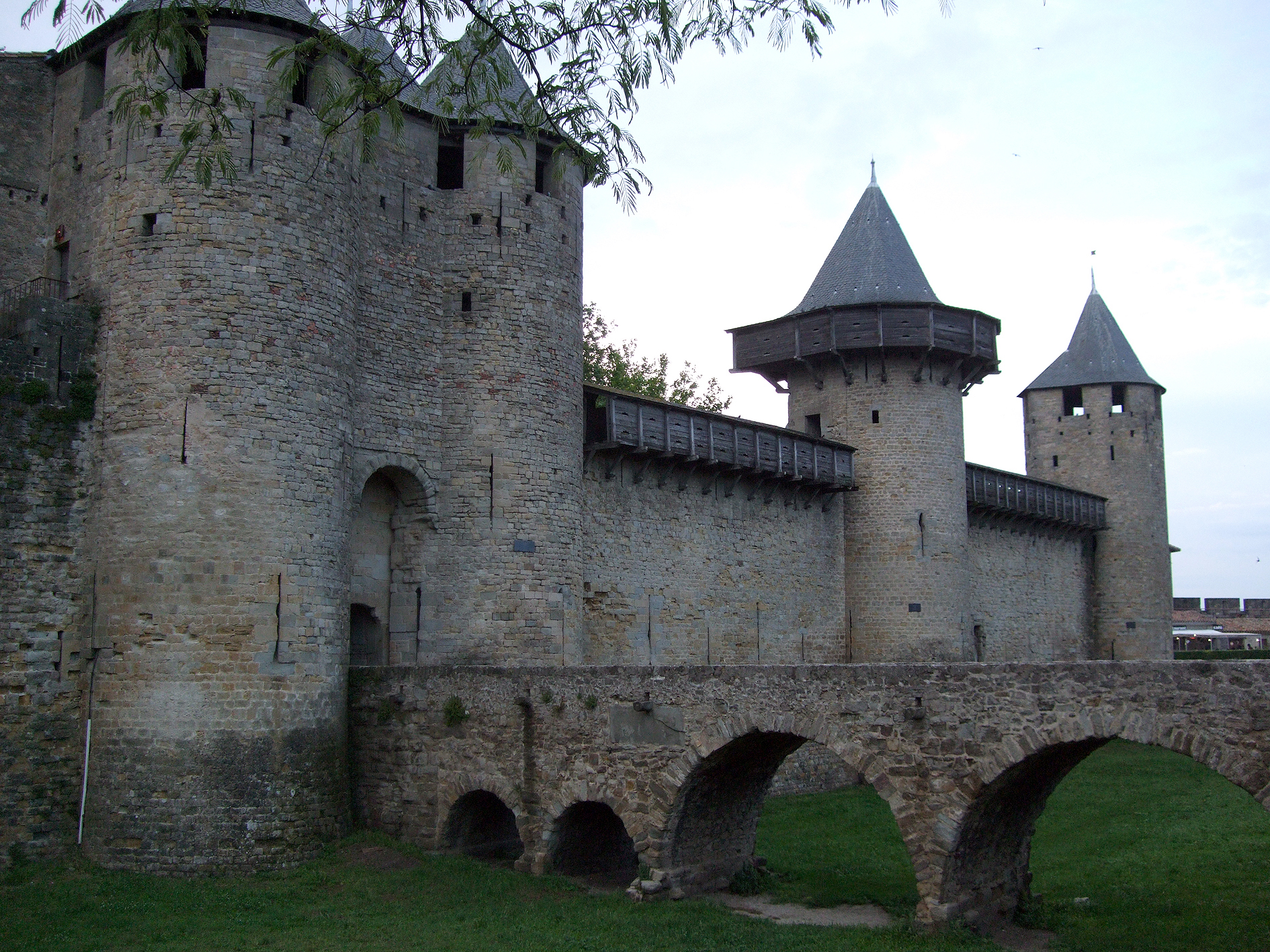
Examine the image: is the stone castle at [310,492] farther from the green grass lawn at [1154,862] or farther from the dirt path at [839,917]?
the green grass lawn at [1154,862]

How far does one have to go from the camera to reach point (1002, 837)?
12.5 meters

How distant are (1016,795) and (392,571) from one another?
10.0 m

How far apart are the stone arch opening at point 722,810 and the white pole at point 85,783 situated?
7076 mm

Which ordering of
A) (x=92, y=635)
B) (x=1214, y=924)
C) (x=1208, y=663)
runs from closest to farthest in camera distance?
(x=1208, y=663) → (x=1214, y=924) → (x=92, y=635)

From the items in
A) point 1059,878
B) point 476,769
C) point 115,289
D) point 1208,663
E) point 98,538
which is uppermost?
point 115,289

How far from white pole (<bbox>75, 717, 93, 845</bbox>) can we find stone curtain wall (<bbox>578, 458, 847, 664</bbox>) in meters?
7.51

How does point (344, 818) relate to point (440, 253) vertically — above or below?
below

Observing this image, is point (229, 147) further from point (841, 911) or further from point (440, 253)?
point (841, 911)

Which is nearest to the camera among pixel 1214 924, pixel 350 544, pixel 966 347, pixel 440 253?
pixel 1214 924

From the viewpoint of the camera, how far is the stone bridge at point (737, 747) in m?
10.5

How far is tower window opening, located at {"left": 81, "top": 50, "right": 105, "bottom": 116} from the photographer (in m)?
16.6

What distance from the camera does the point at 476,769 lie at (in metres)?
15.0

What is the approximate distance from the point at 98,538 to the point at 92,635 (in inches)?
48.1

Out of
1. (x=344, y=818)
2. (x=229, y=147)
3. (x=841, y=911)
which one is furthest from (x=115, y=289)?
(x=841, y=911)
